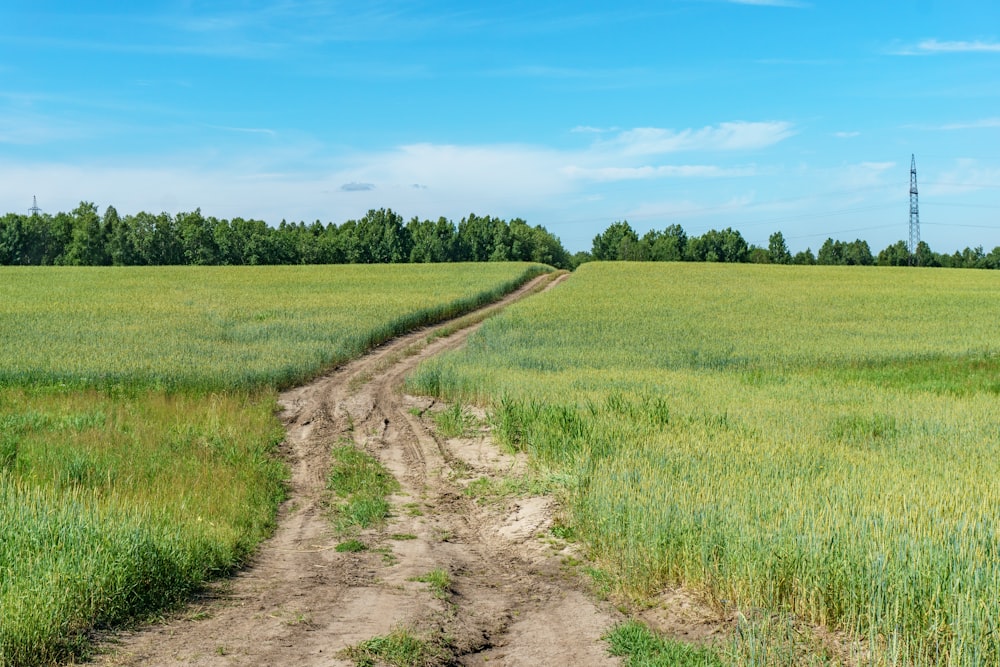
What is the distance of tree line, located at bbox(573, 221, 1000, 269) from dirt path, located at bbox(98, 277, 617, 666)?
133 meters

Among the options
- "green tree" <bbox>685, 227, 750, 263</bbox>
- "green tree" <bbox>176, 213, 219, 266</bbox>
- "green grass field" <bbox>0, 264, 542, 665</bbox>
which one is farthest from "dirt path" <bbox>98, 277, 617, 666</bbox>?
"green tree" <bbox>685, 227, 750, 263</bbox>

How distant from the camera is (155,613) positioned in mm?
7234

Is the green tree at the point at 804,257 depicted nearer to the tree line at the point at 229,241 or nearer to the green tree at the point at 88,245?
the tree line at the point at 229,241

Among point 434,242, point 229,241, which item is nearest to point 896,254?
point 434,242

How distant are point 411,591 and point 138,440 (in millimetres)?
8255

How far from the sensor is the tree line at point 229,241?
370ft

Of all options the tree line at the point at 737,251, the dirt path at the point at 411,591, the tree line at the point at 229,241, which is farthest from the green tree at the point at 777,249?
the dirt path at the point at 411,591

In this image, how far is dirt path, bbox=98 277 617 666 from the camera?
21.7 feet

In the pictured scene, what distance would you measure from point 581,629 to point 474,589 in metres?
1.62

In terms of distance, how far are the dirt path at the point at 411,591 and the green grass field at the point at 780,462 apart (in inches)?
31.8

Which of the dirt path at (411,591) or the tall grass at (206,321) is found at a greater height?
the tall grass at (206,321)

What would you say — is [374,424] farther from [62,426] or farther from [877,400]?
[877,400]

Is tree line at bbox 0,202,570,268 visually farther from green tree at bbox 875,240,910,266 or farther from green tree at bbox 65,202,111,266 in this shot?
green tree at bbox 875,240,910,266

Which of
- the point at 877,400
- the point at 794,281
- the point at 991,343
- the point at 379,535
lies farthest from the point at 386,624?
the point at 794,281
